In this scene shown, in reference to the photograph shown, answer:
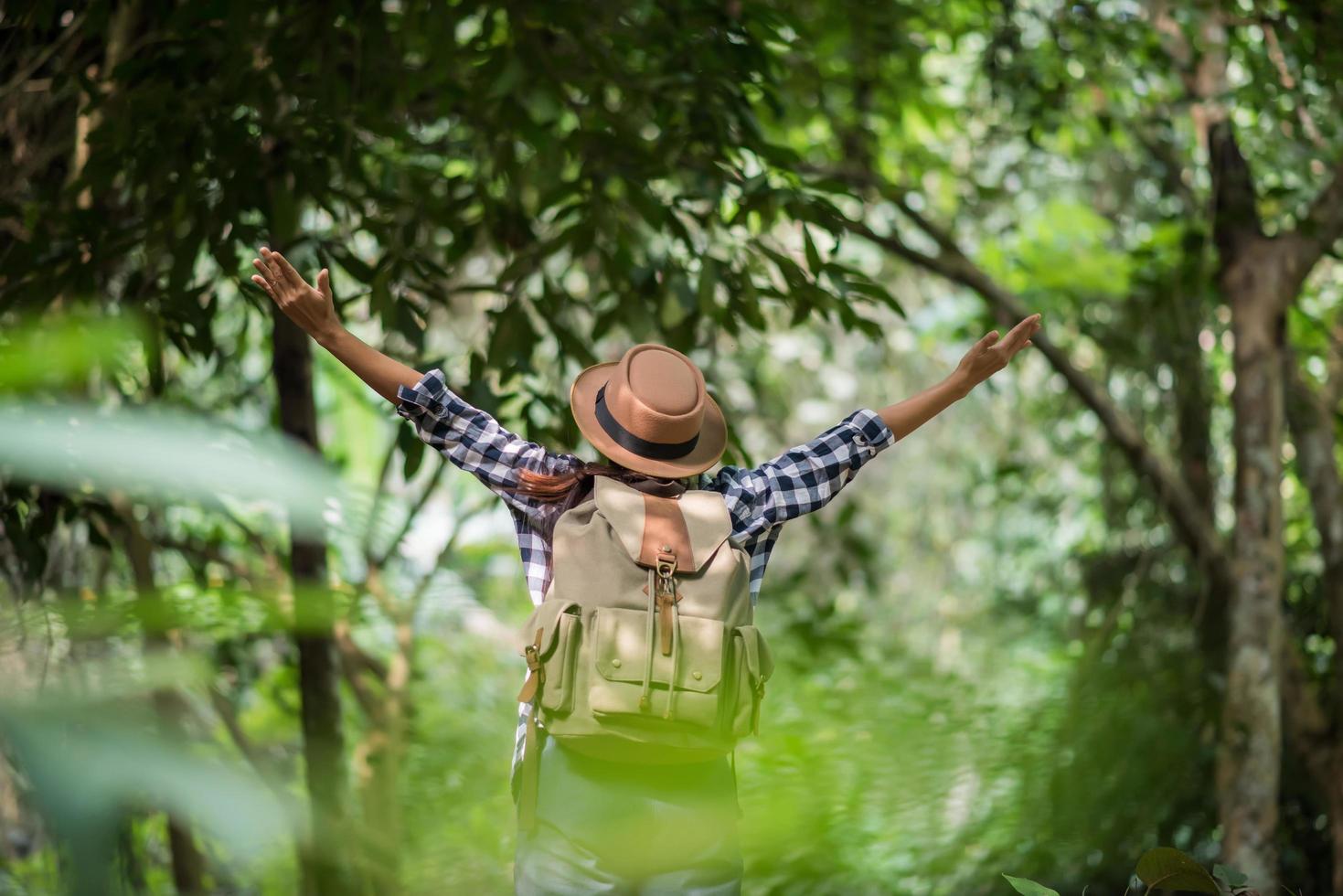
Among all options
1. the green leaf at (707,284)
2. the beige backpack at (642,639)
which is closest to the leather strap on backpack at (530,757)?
the beige backpack at (642,639)

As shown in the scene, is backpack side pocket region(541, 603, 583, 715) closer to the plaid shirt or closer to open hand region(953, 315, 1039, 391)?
the plaid shirt

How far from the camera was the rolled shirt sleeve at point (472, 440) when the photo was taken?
6.56 ft

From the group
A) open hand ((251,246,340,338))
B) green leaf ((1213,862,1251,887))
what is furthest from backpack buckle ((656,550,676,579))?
green leaf ((1213,862,1251,887))

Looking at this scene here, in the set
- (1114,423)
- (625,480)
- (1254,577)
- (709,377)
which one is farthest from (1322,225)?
(625,480)

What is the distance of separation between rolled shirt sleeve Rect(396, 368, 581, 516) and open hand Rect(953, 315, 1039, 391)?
2.38 feet

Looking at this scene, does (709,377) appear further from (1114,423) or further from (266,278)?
(266,278)

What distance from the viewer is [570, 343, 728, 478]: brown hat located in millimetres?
2010

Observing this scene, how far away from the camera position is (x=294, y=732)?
6.48 metres

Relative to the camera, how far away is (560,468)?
6.68 ft

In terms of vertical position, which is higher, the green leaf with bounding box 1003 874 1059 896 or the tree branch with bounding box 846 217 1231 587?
the tree branch with bounding box 846 217 1231 587

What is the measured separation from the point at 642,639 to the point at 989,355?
2.75 ft

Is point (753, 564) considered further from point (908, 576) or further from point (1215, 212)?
point (908, 576)

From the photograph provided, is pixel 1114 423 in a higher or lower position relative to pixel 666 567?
higher

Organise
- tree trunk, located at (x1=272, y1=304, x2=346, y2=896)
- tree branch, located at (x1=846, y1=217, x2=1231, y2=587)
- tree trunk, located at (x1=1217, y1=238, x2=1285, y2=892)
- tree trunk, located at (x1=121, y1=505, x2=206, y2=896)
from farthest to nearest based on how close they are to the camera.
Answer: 1. tree branch, located at (x1=846, y1=217, x2=1231, y2=587)
2. tree trunk, located at (x1=1217, y1=238, x2=1285, y2=892)
3. tree trunk, located at (x1=121, y1=505, x2=206, y2=896)
4. tree trunk, located at (x1=272, y1=304, x2=346, y2=896)
